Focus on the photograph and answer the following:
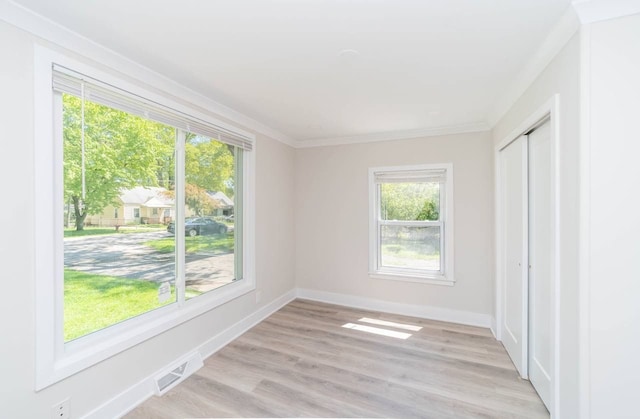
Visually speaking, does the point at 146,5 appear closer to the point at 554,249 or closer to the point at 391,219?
the point at 554,249

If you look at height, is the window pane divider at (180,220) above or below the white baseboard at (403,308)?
above

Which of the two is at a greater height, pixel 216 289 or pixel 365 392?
pixel 216 289

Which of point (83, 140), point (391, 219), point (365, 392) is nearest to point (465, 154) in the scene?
point (391, 219)

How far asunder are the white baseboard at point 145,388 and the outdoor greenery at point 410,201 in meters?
2.27

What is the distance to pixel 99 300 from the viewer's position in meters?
1.92

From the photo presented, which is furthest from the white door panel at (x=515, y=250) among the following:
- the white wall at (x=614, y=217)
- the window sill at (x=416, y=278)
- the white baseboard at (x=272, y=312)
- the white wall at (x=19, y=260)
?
the white wall at (x=19, y=260)

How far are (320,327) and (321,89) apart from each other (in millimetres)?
2661

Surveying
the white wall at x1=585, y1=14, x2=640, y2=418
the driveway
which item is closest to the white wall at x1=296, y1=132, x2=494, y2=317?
the driveway

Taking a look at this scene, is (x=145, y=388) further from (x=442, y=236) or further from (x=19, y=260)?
(x=442, y=236)

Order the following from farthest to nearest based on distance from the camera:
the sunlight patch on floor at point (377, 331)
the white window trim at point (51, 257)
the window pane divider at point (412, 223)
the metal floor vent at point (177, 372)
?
1. the window pane divider at point (412, 223)
2. the sunlight patch on floor at point (377, 331)
3. the metal floor vent at point (177, 372)
4. the white window trim at point (51, 257)

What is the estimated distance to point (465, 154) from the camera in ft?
11.3

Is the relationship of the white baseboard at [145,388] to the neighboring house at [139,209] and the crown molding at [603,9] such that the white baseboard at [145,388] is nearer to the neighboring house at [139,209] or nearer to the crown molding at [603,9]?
Result: the neighboring house at [139,209]

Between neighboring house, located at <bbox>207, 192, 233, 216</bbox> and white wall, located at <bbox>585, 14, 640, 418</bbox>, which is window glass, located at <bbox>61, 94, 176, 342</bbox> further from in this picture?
white wall, located at <bbox>585, 14, 640, 418</bbox>

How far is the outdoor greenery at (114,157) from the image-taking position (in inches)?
68.7
